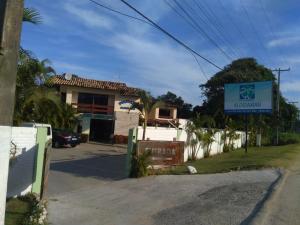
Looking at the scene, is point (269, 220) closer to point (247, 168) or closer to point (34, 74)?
point (34, 74)

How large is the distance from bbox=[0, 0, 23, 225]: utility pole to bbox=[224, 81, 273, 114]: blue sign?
102 feet

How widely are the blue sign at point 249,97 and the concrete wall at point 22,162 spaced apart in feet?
85.9

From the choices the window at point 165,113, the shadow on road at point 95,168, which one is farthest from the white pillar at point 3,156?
the window at point 165,113

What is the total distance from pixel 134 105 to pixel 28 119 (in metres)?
11.1

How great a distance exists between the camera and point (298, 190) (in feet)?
47.8

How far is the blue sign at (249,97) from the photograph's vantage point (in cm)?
3612

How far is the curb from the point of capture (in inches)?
393

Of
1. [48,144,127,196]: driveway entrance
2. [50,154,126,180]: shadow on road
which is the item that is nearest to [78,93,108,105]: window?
[50,154,126,180]: shadow on road

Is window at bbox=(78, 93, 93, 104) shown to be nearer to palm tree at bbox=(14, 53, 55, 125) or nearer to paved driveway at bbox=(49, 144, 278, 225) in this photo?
paved driveway at bbox=(49, 144, 278, 225)

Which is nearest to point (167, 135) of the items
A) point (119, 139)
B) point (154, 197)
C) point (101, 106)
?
point (154, 197)

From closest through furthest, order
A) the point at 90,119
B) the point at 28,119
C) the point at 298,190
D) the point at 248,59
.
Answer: the point at 298,190
the point at 28,119
the point at 90,119
the point at 248,59

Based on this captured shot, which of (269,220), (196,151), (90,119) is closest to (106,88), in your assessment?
(90,119)

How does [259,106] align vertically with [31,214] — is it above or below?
above

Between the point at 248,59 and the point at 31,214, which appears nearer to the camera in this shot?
the point at 31,214
